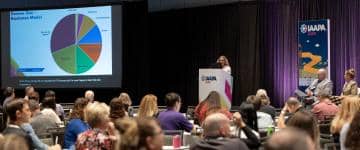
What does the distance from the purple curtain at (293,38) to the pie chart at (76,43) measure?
4.08 metres

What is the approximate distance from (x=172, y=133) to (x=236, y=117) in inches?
47.8

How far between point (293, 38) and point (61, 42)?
18.3 ft

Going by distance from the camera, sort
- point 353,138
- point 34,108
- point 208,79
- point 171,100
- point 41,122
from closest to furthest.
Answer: point 353,138 < point 171,100 < point 41,122 < point 34,108 < point 208,79

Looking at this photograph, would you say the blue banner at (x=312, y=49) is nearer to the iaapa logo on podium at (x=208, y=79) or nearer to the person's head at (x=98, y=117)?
the iaapa logo on podium at (x=208, y=79)

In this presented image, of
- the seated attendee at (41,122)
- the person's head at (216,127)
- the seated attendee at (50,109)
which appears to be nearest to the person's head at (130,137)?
the person's head at (216,127)

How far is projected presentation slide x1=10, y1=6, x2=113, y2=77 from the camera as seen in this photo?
46.4 ft

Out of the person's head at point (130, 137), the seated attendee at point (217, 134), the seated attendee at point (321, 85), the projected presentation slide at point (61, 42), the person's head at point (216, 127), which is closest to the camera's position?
the person's head at point (130, 137)

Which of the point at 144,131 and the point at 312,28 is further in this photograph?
the point at 312,28

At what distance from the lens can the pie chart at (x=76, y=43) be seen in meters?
14.2

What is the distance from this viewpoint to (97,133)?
4703mm

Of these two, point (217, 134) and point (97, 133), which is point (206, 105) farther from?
point (217, 134)

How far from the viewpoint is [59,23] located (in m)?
14.6

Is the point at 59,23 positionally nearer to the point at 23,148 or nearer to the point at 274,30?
the point at 274,30

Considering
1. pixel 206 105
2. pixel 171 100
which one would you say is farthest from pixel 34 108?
pixel 206 105
